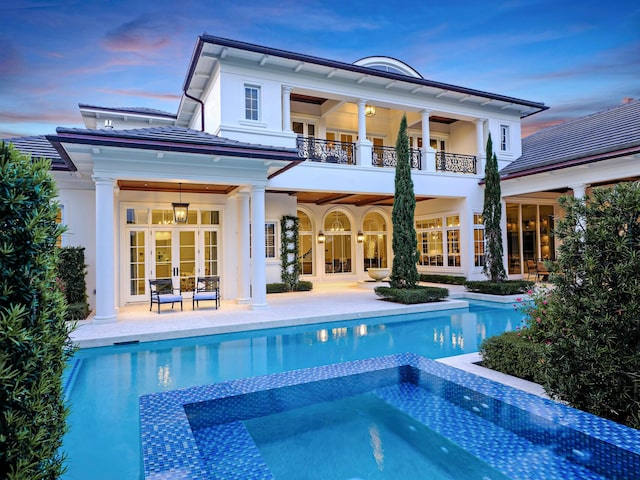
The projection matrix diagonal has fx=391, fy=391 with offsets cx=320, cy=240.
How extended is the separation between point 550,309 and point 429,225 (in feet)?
52.7

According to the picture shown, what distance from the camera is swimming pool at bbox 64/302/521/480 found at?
4.03 m

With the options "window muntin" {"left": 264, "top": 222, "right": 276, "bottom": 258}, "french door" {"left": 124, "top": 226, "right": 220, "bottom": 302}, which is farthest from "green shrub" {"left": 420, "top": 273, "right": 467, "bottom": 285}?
"french door" {"left": 124, "top": 226, "right": 220, "bottom": 302}

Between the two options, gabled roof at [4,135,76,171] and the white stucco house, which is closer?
the white stucco house

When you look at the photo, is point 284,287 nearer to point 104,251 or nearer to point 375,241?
point 375,241

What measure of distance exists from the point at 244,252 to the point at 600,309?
10199 millimetres

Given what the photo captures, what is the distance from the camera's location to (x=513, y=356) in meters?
5.36

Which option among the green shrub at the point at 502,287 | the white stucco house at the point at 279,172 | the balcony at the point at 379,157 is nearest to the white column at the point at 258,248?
the white stucco house at the point at 279,172

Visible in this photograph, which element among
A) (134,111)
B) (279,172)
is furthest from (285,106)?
(134,111)

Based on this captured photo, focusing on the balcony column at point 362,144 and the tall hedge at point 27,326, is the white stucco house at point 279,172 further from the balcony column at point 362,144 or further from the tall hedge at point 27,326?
the tall hedge at point 27,326

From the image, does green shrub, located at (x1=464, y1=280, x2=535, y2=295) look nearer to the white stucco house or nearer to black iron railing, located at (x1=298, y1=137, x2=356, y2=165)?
the white stucco house

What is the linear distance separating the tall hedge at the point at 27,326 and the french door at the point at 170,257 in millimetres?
11116

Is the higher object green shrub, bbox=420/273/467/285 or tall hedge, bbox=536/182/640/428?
tall hedge, bbox=536/182/640/428

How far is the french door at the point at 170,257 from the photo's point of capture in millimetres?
12484

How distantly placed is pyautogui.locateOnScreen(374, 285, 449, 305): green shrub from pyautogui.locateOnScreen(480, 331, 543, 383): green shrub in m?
6.33
